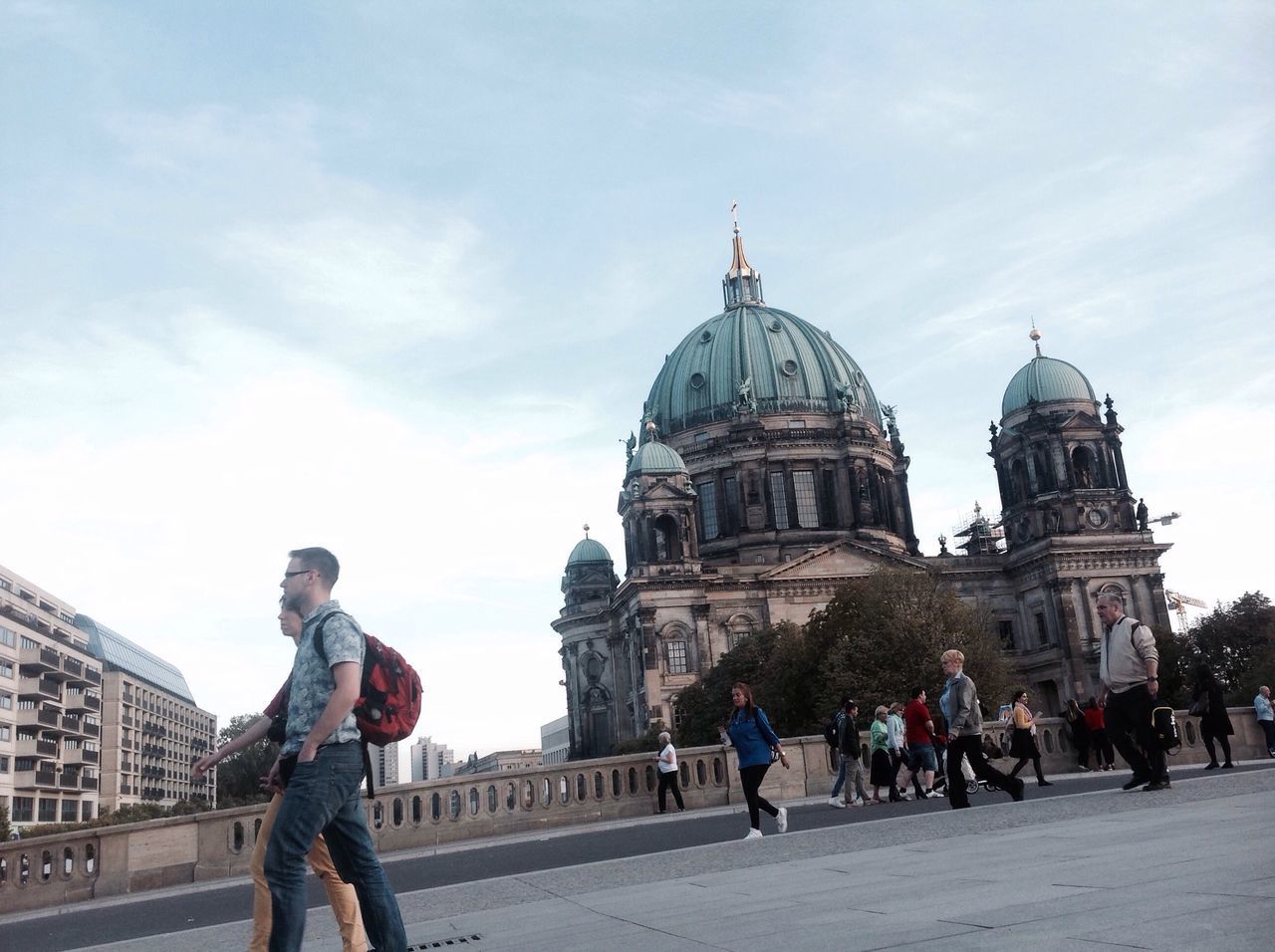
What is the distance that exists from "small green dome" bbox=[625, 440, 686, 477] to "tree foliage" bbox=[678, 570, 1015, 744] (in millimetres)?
19860

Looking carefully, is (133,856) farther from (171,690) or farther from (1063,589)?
(171,690)

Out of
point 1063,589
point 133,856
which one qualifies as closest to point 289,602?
point 133,856

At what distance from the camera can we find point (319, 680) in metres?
6.78

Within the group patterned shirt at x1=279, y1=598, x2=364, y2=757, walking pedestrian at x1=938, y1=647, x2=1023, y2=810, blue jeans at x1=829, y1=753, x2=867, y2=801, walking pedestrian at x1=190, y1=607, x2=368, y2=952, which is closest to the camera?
patterned shirt at x1=279, y1=598, x2=364, y2=757

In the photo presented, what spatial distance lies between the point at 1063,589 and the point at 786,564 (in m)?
17.7

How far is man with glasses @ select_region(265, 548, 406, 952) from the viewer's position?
21.1 ft

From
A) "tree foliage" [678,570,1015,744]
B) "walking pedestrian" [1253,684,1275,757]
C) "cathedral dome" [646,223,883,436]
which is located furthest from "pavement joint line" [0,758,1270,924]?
"cathedral dome" [646,223,883,436]

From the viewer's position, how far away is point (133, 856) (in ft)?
68.2

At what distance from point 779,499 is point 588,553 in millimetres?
16091

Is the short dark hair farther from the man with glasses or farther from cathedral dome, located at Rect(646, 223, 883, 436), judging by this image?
cathedral dome, located at Rect(646, 223, 883, 436)

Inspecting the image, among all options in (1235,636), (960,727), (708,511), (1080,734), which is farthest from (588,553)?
(960,727)

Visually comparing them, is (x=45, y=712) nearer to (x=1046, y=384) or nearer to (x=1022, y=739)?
(x=1046, y=384)

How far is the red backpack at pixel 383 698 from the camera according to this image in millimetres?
7000

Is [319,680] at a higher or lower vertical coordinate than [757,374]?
lower
